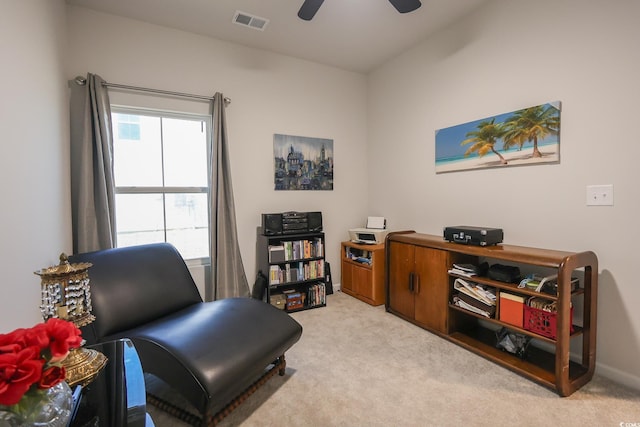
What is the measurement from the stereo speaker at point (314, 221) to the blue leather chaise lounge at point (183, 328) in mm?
1310

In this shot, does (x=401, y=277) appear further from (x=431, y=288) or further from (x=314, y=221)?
(x=314, y=221)

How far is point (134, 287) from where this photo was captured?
1.87 m

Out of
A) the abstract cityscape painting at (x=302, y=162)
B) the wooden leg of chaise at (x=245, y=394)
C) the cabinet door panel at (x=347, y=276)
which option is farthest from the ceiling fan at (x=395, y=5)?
the cabinet door panel at (x=347, y=276)

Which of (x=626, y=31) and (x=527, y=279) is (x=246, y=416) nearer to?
(x=527, y=279)

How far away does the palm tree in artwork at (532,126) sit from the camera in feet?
6.81

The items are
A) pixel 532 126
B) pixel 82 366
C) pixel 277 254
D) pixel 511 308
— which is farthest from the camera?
pixel 277 254

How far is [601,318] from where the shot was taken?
1.90 m

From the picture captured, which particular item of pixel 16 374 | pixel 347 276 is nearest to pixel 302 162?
pixel 347 276

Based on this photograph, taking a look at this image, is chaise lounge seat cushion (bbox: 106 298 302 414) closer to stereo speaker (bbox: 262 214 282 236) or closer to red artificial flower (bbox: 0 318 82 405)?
red artificial flower (bbox: 0 318 82 405)

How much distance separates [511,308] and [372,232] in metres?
1.61

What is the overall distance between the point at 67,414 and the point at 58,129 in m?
2.11

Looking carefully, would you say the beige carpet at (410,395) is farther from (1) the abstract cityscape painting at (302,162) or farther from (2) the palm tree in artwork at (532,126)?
(1) the abstract cityscape painting at (302,162)

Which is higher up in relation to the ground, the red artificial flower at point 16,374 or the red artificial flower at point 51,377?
the red artificial flower at point 16,374

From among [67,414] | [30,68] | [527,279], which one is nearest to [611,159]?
[527,279]
